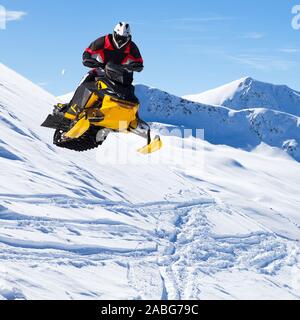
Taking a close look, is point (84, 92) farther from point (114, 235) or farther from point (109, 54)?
point (114, 235)

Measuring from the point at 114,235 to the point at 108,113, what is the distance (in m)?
13.6

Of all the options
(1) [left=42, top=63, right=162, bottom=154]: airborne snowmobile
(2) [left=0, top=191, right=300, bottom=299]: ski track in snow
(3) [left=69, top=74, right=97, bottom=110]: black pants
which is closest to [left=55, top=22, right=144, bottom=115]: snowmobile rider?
(1) [left=42, top=63, right=162, bottom=154]: airborne snowmobile

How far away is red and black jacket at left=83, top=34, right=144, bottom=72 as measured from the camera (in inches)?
285

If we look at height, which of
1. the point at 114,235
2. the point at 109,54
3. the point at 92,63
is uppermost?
the point at 109,54

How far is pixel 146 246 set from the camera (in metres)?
21.7

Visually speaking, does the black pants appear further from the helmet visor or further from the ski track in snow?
the ski track in snow

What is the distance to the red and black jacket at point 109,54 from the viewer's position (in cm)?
725

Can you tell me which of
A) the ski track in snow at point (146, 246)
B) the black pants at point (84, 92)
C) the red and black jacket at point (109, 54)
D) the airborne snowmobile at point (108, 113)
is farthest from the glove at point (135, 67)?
the ski track in snow at point (146, 246)

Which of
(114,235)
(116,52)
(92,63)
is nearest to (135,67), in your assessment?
(116,52)

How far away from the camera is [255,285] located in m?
Answer: 24.2

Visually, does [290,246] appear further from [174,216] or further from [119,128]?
[119,128]

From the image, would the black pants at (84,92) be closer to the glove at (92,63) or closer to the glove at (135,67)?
the glove at (92,63)
